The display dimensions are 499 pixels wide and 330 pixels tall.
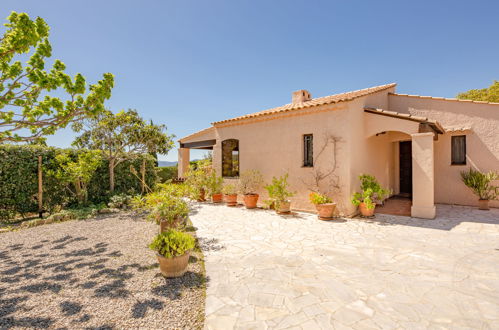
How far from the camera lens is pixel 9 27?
20.0 ft

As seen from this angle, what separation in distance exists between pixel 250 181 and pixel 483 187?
405 inches

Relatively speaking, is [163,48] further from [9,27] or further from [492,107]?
[492,107]

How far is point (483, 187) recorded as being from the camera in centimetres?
953

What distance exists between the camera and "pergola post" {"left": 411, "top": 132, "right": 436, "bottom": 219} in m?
7.94

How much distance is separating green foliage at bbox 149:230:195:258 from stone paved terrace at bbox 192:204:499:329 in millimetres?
723

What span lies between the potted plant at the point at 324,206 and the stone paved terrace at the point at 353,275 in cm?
73

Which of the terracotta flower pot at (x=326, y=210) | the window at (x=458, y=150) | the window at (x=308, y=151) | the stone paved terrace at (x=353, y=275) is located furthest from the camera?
the window at (x=458, y=150)

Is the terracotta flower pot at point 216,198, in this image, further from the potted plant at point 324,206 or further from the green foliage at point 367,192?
the green foliage at point 367,192

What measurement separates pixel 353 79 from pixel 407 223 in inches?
357

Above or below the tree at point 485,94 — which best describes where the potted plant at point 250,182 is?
below

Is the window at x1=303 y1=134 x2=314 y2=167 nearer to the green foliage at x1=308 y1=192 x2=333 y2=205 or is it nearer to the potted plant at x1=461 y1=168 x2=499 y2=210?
the green foliage at x1=308 y1=192 x2=333 y2=205

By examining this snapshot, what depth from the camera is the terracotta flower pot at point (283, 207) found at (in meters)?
9.15

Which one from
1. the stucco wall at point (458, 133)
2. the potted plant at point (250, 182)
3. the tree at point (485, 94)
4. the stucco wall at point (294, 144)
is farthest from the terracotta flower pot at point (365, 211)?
the tree at point (485, 94)

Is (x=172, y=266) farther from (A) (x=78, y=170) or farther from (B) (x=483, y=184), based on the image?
(B) (x=483, y=184)
